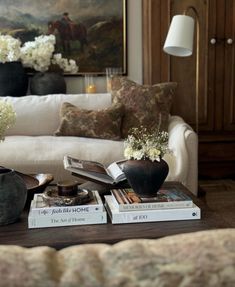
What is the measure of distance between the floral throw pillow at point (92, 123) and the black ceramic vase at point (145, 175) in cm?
162

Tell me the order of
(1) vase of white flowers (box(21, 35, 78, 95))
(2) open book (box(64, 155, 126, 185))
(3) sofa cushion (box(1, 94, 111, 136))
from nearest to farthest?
(2) open book (box(64, 155, 126, 185)) → (3) sofa cushion (box(1, 94, 111, 136)) → (1) vase of white flowers (box(21, 35, 78, 95))

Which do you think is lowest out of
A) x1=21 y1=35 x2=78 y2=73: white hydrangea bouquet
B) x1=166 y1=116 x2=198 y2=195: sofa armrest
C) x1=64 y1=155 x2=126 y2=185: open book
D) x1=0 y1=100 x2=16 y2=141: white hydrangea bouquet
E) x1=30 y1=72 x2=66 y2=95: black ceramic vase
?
x1=166 y1=116 x2=198 y2=195: sofa armrest

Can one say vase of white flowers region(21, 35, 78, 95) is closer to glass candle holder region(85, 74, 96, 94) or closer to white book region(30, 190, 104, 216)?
glass candle holder region(85, 74, 96, 94)

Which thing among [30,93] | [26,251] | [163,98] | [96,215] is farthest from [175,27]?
[26,251]

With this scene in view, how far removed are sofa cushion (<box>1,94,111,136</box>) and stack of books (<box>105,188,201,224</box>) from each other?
2004 millimetres

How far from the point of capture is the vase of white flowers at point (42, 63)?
380cm

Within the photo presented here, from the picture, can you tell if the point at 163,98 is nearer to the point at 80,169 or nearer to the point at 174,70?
the point at 174,70

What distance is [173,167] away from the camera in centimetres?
274

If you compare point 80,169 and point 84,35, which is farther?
point 84,35

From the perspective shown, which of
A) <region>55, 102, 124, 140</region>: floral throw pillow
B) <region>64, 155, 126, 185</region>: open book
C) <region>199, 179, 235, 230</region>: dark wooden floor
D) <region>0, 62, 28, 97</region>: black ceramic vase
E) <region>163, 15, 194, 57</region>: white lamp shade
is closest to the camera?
<region>64, 155, 126, 185</region>: open book

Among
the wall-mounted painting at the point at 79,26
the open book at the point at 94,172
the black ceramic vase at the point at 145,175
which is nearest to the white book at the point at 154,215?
the black ceramic vase at the point at 145,175

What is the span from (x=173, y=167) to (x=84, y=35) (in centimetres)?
200

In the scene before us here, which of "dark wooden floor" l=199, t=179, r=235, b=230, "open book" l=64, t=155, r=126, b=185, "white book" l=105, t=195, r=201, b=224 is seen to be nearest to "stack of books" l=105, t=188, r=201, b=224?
"white book" l=105, t=195, r=201, b=224

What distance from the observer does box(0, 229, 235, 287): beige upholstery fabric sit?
0.51 meters
